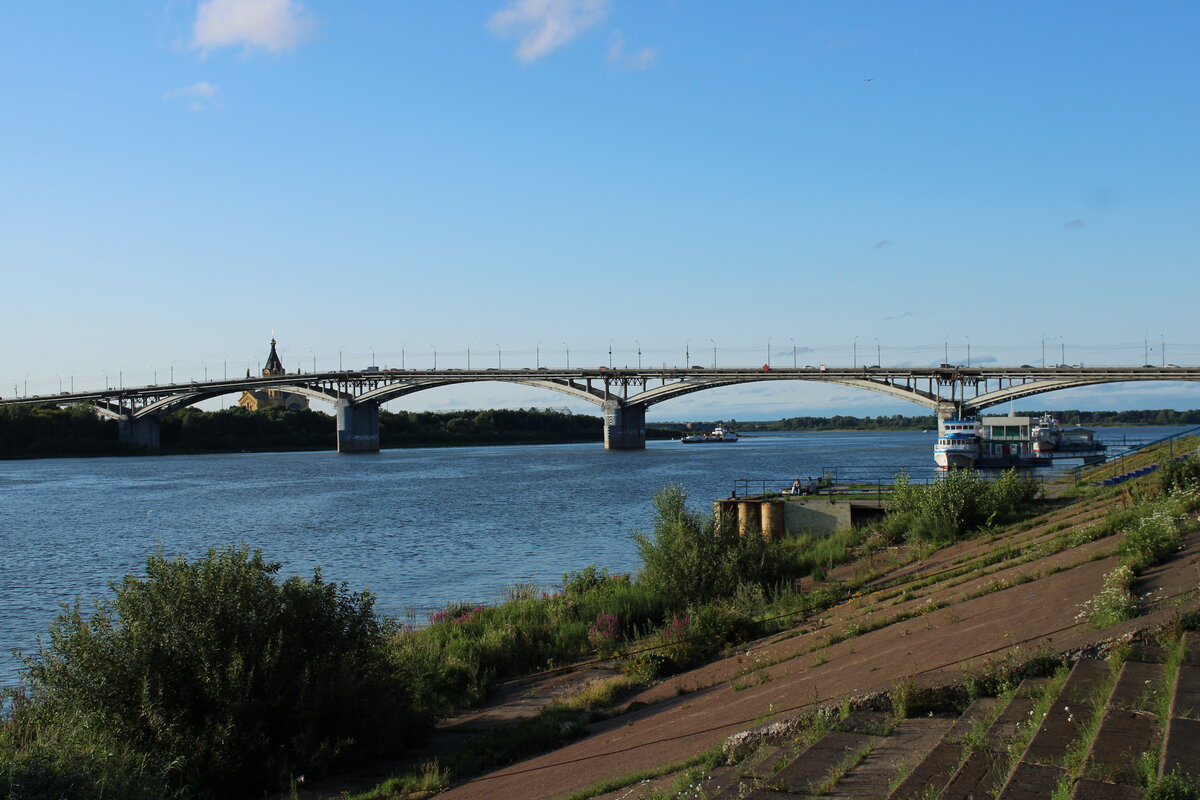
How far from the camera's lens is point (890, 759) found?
7.61m

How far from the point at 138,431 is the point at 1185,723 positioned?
145 meters

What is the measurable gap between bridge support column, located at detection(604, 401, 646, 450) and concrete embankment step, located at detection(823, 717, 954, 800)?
110 m

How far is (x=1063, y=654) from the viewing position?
342 inches

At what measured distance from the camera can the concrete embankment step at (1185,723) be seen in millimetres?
5746

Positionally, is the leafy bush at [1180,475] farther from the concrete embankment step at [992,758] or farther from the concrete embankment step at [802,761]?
the concrete embankment step at [802,761]

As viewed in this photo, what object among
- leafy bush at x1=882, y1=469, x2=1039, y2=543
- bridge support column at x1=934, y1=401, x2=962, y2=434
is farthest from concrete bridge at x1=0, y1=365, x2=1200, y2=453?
leafy bush at x1=882, y1=469, x2=1039, y2=543

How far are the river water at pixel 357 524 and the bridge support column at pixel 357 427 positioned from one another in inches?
1451

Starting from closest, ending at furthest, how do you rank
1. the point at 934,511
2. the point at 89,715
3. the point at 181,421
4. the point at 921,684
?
the point at 921,684
the point at 89,715
the point at 934,511
the point at 181,421

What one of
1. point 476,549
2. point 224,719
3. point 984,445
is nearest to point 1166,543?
point 224,719

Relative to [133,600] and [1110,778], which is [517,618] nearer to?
[133,600]

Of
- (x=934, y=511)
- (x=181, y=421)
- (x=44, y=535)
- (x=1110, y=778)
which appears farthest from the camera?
(x=181, y=421)

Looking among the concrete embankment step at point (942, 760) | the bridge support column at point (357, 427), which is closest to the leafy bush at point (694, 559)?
the concrete embankment step at point (942, 760)

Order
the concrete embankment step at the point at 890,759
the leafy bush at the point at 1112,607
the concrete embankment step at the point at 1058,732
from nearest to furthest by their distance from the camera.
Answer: the concrete embankment step at the point at 1058,732, the concrete embankment step at the point at 890,759, the leafy bush at the point at 1112,607

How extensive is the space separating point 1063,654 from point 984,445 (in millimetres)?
62303
